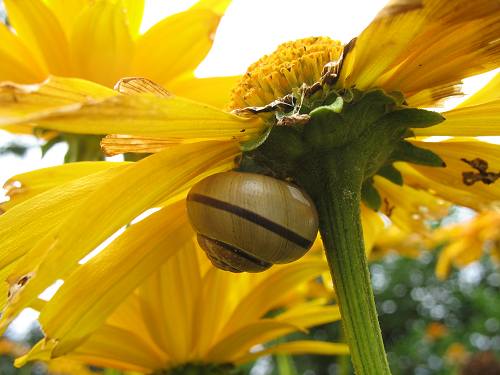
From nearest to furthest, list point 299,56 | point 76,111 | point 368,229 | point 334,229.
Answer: point 76,111
point 334,229
point 299,56
point 368,229

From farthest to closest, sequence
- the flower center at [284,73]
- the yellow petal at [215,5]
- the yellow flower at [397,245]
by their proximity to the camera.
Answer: the yellow flower at [397,245]
the yellow petal at [215,5]
the flower center at [284,73]

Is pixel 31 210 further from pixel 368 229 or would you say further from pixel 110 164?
pixel 368 229

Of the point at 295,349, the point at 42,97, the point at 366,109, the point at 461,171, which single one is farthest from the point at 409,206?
the point at 42,97

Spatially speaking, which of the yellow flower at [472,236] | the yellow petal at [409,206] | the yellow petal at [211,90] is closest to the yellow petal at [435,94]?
the yellow petal at [409,206]

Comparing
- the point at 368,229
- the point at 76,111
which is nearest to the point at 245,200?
the point at 76,111

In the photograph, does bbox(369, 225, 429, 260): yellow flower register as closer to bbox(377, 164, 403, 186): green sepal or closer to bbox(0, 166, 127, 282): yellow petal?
bbox(377, 164, 403, 186): green sepal

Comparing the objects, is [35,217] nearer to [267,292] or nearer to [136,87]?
[136,87]

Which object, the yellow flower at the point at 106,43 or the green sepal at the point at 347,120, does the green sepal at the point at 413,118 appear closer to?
the green sepal at the point at 347,120
